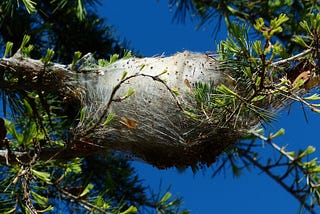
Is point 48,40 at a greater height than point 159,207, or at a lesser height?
greater

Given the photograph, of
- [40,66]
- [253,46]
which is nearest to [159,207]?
[40,66]

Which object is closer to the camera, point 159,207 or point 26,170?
point 26,170

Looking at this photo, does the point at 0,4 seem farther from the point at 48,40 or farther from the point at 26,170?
the point at 26,170

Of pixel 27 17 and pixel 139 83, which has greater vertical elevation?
pixel 27 17

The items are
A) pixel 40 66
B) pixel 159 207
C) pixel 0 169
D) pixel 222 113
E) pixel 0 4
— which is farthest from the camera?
pixel 159 207

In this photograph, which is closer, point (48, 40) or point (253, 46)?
point (253, 46)

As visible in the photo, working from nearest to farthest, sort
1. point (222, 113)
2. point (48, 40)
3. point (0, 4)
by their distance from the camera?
point (222, 113)
point (0, 4)
point (48, 40)

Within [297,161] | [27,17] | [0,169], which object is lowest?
[0,169]

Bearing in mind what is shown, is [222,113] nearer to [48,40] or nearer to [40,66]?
[40,66]

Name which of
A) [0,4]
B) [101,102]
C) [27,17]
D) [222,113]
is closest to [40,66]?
[101,102]
